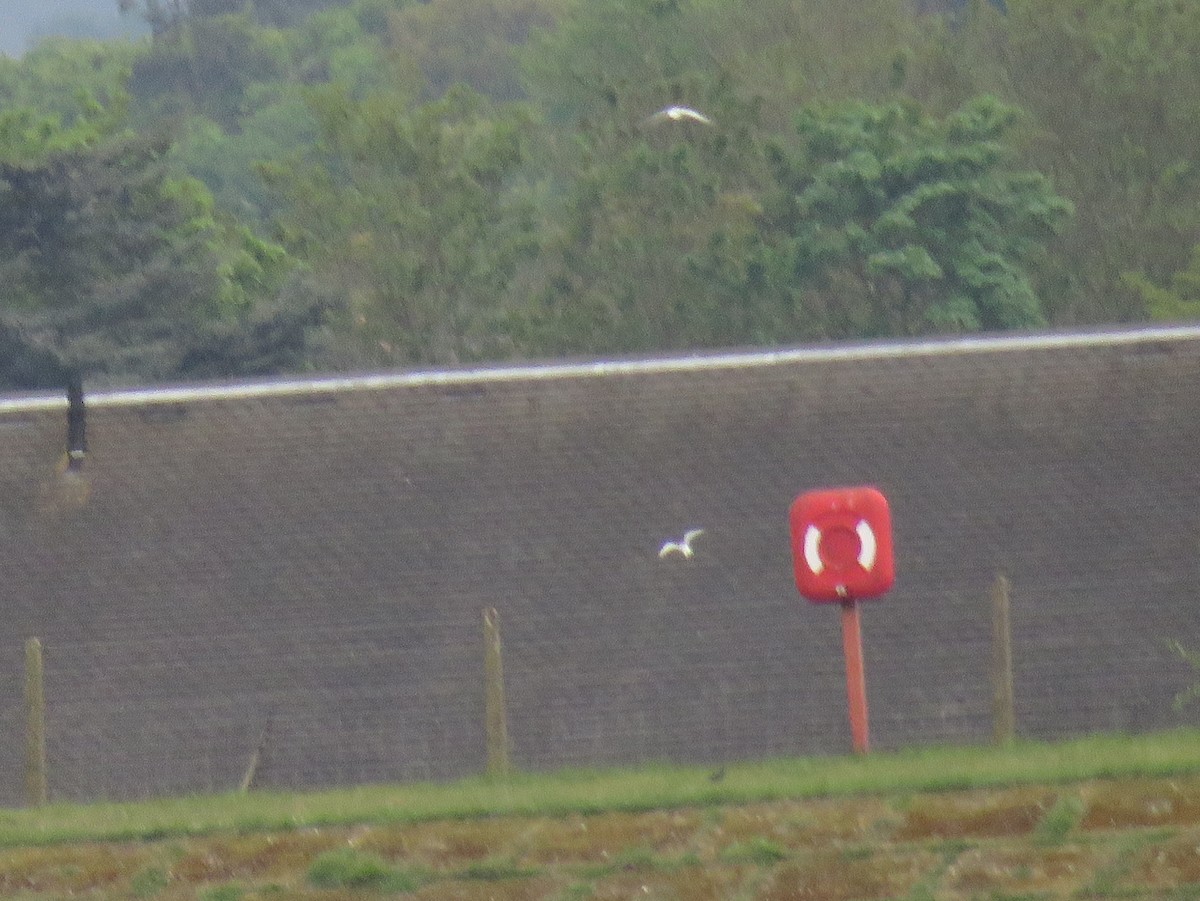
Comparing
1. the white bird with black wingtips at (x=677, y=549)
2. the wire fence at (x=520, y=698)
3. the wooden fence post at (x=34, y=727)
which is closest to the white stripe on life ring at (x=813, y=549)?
the wire fence at (x=520, y=698)

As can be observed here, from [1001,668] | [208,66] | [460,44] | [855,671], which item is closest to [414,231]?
[1001,668]

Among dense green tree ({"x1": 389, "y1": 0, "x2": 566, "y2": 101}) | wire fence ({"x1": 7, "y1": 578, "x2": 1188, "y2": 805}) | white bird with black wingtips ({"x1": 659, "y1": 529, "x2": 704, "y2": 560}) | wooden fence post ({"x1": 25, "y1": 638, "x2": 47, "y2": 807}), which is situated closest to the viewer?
wooden fence post ({"x1": 25, "y1": 638, "x2": 47, "y2": 807})

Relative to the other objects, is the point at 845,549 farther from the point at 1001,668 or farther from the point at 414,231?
the point at 414,231

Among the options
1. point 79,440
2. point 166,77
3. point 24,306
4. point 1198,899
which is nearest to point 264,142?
point 166,77

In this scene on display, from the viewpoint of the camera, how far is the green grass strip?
10164 mm

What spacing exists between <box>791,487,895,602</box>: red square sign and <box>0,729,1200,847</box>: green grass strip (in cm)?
93

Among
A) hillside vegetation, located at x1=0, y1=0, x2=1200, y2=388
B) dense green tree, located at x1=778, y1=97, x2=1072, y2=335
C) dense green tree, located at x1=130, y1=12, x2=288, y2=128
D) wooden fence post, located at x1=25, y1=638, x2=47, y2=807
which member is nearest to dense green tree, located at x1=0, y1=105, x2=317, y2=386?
hillside vegetation, located at x1=0, y1=0, x2=1200, y2=388

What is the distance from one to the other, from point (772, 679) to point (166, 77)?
3808 inches

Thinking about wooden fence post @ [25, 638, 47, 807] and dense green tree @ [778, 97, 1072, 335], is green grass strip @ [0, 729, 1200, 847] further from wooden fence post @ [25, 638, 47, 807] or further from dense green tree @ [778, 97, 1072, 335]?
dense green tree @ [778, 97, 1072, 335]

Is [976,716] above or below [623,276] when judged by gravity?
below

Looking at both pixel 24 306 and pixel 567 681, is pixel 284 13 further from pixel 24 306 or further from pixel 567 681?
pixel 567 681

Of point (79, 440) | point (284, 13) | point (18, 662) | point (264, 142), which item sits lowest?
point (18, 662)

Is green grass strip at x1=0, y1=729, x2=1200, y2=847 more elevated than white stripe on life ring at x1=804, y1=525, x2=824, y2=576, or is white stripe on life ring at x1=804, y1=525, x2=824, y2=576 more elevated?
white stripe on life ring at x1=804, y1=525, x2=824, y2=576

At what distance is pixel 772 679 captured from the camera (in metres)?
15.8
